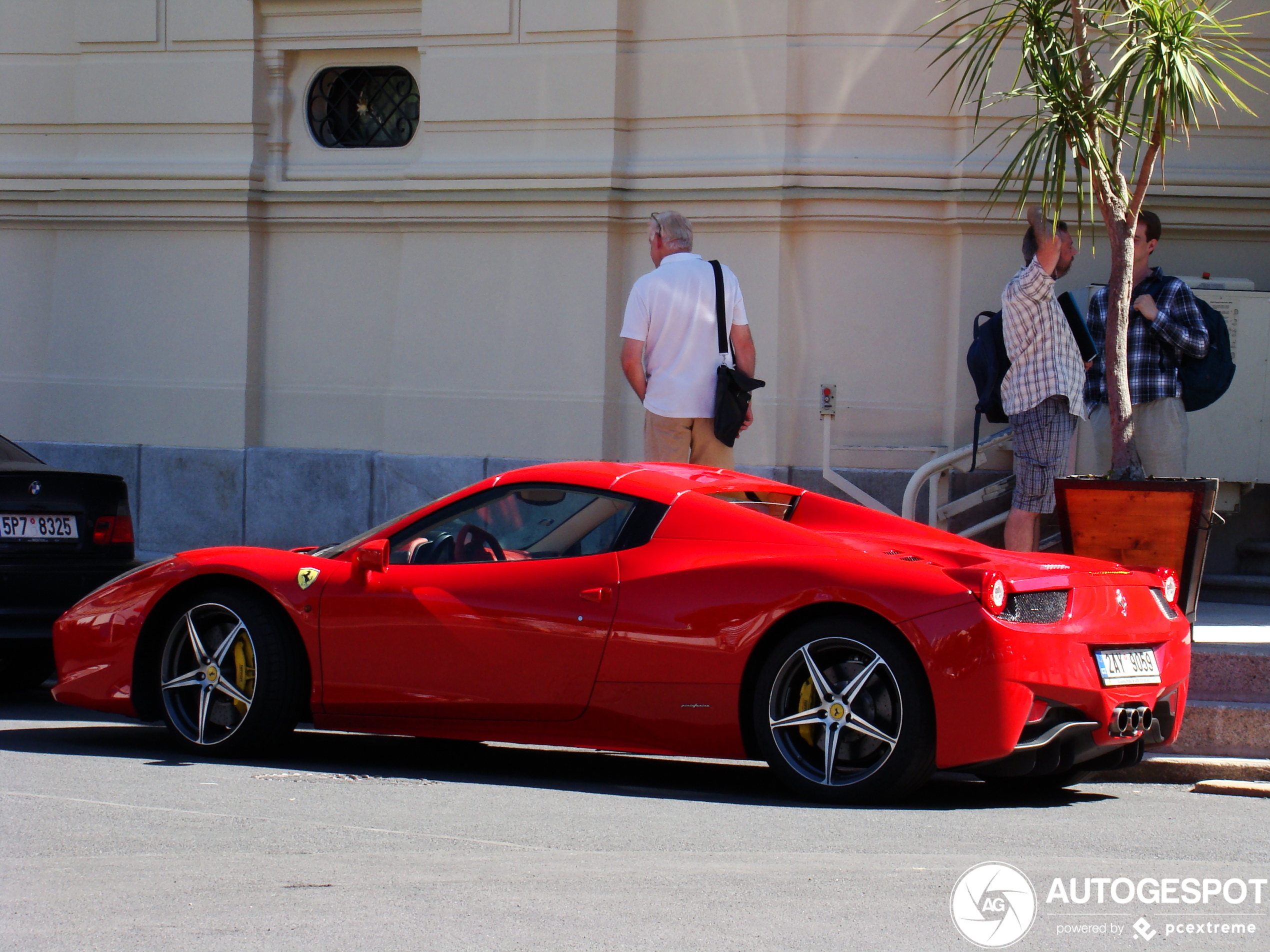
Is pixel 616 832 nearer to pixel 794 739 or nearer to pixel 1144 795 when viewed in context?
pixel 794 739

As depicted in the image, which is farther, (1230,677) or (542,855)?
(1230,677)

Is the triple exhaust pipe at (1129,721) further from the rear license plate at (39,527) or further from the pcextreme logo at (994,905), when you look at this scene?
the rear license plate at (39,527)

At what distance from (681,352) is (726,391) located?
12.6 inches

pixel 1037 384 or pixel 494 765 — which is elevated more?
pixel 1037 384

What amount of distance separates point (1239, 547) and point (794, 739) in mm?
5980

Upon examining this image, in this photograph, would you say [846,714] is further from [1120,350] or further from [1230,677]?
[1120,350]

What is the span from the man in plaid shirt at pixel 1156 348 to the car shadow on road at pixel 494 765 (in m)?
3.29

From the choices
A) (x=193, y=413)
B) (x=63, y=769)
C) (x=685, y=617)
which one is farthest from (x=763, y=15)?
(x=63, y=769)

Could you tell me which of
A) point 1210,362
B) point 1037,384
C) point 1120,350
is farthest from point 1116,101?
point 1210,362

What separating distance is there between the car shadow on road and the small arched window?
622 centimetres

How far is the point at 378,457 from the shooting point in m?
11.9

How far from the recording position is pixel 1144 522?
7098 millimetres

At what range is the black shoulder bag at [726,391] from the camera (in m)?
8.34

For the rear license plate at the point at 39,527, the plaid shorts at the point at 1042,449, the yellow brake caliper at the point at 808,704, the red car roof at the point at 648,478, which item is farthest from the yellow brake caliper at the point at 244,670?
the plaid shorts at the point at 1042,449
